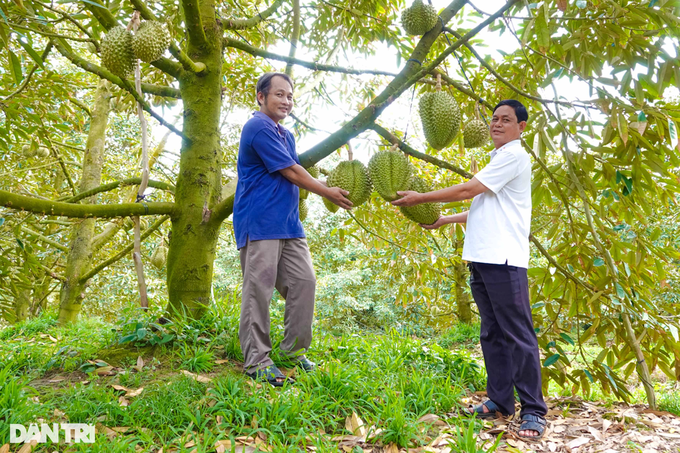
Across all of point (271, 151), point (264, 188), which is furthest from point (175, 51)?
point (264, 188)

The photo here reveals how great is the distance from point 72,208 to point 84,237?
121 inches

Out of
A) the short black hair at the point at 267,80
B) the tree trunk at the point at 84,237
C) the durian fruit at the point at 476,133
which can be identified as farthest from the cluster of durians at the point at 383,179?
the tree trunk at the point at 84,237

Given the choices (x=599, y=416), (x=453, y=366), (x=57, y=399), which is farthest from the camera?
(x=453, y=366)

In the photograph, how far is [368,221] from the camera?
3.63 meters

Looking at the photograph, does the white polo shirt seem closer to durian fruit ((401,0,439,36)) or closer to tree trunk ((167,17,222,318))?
durian fruit ((401,0,439,36))

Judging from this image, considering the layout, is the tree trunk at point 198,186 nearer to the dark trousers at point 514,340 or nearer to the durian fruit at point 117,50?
the durian fruit at point 117,50

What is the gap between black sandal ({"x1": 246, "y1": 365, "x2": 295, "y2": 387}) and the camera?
7.24ft

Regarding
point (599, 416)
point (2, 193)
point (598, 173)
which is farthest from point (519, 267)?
point (2, 193)

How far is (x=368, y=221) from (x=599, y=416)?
1.99 m

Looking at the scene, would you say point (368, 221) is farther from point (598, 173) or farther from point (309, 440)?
point (309, 440)

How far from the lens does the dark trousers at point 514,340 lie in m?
2.09

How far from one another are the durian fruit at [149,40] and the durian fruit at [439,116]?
1.21m

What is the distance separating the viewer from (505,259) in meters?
2.11

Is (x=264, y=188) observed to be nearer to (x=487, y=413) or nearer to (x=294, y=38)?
(x=294, y=38)
